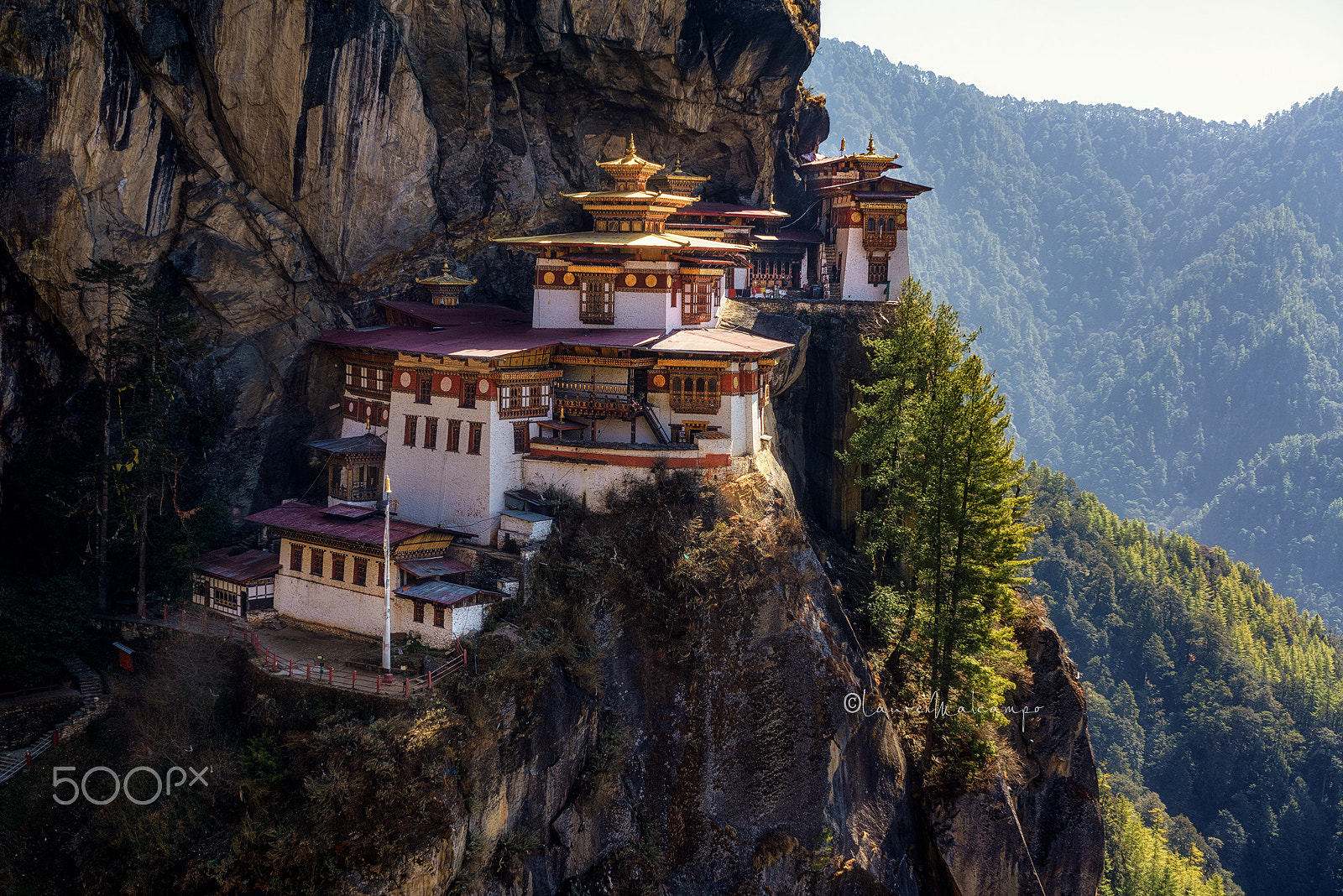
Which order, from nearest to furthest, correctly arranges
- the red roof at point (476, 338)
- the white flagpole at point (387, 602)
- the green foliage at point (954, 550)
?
the white flagpole at point (387, 602)
the green foliage at point (954, 550)
the red roof at point (476, 338)

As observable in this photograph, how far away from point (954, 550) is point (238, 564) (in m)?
23.4

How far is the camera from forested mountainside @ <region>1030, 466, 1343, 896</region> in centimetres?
9125

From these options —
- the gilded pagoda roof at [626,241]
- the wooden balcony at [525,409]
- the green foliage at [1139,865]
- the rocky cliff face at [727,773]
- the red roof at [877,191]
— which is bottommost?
the green foliage at [1139,865]

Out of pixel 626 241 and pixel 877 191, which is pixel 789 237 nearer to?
pixel 877 191

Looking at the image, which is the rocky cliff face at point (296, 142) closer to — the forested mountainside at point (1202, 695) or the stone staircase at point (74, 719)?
the stone staircase at point (74, 719)

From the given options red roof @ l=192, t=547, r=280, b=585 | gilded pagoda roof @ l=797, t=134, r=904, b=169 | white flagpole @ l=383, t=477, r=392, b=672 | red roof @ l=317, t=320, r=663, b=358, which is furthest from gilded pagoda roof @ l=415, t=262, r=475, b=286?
gilded pagoda roof @ l=797, t=134, r=904, b=169

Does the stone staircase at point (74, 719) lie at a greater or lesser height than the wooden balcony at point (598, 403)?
lesser

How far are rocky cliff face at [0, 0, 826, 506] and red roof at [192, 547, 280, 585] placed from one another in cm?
393

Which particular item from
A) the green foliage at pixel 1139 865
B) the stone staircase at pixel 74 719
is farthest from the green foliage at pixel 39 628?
the green foliage at pixel 1139 865

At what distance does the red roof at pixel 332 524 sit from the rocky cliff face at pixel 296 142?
5.80 m

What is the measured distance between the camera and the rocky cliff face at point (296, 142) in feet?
119

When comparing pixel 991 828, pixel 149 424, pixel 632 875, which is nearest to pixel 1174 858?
pixel 991 828

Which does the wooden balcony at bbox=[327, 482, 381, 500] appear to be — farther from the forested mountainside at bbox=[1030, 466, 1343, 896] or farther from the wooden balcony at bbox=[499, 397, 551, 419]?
the forested mountainside at bbox=[1030, 466, 1343, 896]

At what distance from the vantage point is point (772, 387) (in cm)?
4675
